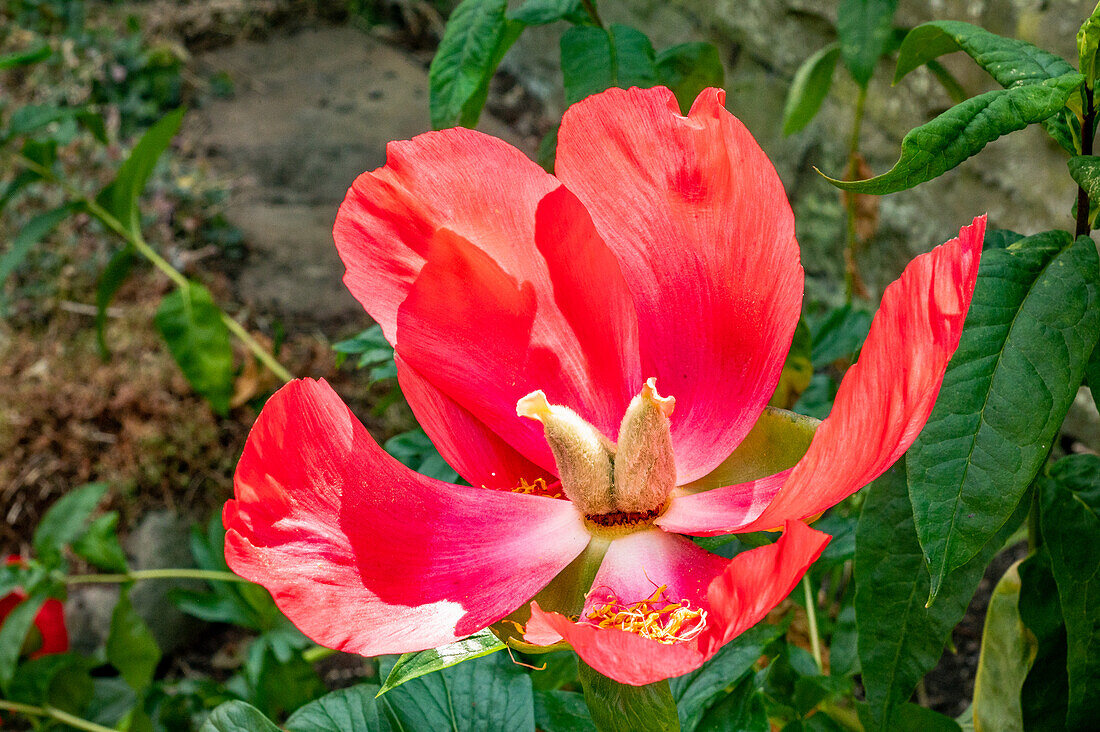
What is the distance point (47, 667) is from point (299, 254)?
135cm

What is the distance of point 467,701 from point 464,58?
49cm

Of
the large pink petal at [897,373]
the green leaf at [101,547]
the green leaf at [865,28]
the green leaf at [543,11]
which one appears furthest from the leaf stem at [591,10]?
the green leaf at [101,547]

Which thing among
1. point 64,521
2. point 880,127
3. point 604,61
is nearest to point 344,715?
point 604,61

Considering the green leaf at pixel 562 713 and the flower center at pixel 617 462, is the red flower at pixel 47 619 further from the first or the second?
the flower center at pixel 617 462

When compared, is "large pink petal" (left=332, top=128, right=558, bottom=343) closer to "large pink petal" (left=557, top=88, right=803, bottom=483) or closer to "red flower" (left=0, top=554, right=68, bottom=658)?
"large pink petal" (left=557, top=88, right=803, bottom=483)

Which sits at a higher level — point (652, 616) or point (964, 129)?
point (964, 129)

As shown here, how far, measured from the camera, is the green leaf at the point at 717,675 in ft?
2.03

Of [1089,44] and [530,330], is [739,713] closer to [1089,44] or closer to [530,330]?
[530,330]

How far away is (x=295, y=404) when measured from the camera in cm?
44

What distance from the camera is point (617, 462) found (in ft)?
1.62

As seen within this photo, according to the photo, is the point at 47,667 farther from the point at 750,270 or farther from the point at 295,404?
the point at 750,270

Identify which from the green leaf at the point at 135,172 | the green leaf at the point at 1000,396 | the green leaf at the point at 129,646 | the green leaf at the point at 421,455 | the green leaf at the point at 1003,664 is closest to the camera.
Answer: the green leaf at the point at 1000,396

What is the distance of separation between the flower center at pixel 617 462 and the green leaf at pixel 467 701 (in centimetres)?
17

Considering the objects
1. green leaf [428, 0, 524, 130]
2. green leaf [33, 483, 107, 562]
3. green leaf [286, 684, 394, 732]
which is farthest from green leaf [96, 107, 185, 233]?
green leaf [286, 684, 394, 732]
